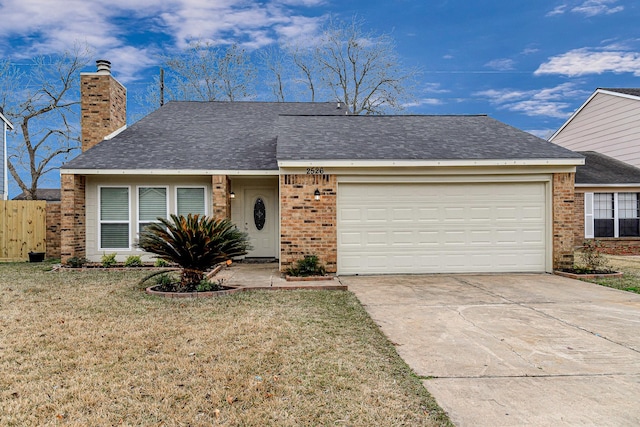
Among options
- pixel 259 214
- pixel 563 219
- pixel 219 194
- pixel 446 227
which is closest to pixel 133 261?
pixel 219 194

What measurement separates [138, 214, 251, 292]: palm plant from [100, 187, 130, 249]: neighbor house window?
12.8 feet

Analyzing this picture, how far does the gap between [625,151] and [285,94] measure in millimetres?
18518

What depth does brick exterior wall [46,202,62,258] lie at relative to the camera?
12.1 m

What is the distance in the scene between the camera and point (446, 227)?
29.9 feet

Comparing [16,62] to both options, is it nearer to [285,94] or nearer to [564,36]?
[285,94]

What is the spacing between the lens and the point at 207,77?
25203mm

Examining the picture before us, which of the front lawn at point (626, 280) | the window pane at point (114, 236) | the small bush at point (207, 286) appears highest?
the window pane at point (114, 236)

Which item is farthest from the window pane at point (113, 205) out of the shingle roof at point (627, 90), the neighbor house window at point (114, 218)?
the shingle roof at point (627, 90)

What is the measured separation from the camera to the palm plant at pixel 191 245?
694 cm

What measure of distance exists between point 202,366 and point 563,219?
335 inches

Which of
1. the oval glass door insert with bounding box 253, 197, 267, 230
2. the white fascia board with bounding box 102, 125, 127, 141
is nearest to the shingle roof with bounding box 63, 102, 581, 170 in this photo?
the white fascia board with bounding box 102, 125, 127, 141

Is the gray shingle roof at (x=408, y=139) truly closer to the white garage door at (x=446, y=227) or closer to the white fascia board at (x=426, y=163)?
the white fascia board at (x=426, y=163)

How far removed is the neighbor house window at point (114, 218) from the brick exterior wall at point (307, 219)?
15.7 ft

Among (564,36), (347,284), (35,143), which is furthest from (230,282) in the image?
(35,143)
